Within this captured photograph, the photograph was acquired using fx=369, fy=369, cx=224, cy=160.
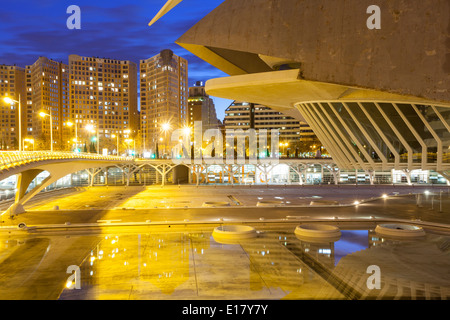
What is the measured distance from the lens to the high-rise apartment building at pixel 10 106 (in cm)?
16888

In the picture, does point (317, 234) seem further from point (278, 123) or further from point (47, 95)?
point (47, 95)

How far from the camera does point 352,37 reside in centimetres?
1898

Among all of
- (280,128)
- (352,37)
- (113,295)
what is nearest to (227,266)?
(113,295)

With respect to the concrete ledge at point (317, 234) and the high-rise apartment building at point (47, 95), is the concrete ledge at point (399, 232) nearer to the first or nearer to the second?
the concrete ledge at point (317, 234)

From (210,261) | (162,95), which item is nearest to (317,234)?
(210,261)

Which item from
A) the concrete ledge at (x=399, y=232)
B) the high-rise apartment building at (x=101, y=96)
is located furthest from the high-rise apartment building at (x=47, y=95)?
the concrete ledge at (x=399, y=232)

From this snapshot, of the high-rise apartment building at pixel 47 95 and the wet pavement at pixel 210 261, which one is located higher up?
the high-rise apartment building at pixel 47 95

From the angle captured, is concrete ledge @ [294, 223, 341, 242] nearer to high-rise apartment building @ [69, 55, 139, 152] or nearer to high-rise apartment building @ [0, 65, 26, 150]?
high-rise apartment building @ [69, 55, 139, 152]

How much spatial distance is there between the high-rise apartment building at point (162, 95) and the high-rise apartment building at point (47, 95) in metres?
36.8

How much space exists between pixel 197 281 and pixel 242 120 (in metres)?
152

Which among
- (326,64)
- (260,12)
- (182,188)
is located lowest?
(182,188)

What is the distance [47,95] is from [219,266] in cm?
17482
